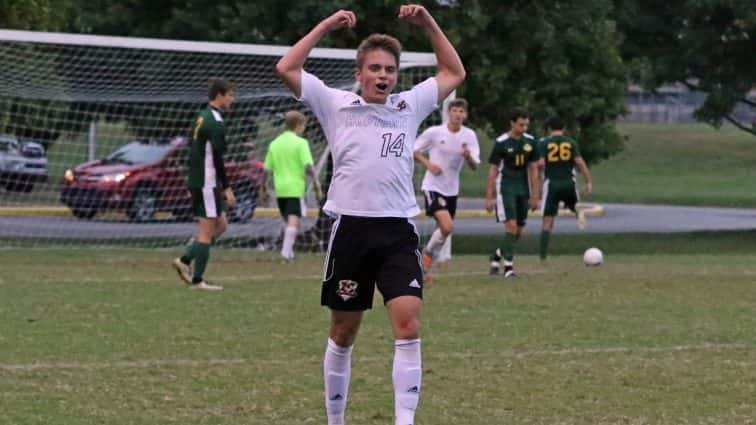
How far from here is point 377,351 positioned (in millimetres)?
10266

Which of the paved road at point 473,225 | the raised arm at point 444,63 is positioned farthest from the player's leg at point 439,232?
the raised arm at point 444,63

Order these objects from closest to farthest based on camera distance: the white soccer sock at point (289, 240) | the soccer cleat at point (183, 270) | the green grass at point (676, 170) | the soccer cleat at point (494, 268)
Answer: the soccer cleat at point (183, 270)
the soccer cleat at point (494, 268)
the white soccer sock at point (289, 240)
the green grass at point (676, 170)

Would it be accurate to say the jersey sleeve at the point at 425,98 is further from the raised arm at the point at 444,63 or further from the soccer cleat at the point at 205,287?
the soccer cleat at the point at 205,287

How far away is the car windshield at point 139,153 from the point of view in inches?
1038

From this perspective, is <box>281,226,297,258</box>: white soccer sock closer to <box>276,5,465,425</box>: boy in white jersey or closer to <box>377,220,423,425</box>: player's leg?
<box>276,5,465,425</box>: boy in white jersey

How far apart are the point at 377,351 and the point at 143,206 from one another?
14.8 m

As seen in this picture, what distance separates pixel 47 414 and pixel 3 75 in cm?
1331

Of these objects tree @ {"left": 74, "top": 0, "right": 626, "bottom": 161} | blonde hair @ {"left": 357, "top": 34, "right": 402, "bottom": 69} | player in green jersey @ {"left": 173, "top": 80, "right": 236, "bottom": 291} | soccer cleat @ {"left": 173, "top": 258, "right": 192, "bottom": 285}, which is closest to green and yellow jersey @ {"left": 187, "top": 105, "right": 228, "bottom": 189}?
player in green jersey @ {"left": 173, "top": 80, "right": 236, "bottom": 291}

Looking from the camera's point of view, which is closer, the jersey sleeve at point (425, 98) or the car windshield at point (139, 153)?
the jersey sleeve at point (425, 98)

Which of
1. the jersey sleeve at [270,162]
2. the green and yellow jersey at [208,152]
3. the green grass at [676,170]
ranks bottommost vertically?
the green grass at [676,170]

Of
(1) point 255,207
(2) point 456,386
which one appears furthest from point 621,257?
(2) point 456,386

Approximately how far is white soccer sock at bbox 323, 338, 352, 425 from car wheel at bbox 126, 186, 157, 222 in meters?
17.6

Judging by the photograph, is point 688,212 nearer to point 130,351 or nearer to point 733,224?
point 733,224

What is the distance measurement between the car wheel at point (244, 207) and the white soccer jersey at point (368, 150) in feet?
54.4
